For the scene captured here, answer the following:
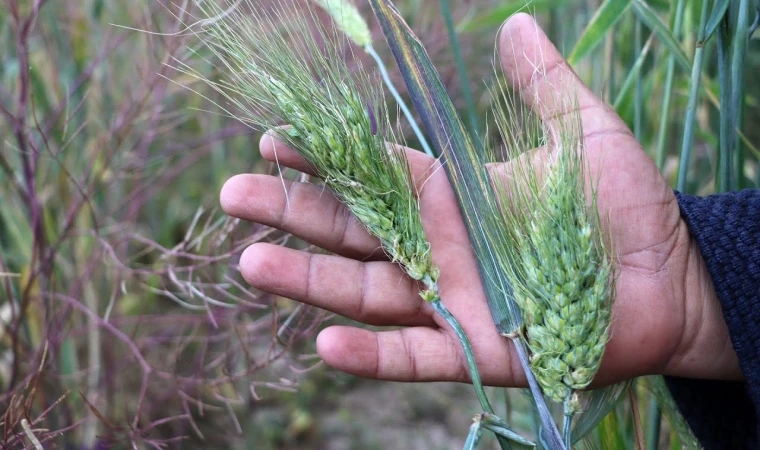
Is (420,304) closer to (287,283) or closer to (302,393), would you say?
(287,283)

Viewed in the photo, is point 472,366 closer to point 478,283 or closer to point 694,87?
point 478,283

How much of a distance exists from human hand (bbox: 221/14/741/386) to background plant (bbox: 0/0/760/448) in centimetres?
7

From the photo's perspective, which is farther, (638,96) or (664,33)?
(638,96)

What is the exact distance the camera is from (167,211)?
181 cm

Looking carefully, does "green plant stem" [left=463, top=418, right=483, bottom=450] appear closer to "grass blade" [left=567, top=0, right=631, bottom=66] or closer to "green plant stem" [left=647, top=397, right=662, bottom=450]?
"green plant stem" [left=647, top=397, right=662, bottom=450]

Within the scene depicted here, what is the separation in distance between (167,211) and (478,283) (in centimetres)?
120

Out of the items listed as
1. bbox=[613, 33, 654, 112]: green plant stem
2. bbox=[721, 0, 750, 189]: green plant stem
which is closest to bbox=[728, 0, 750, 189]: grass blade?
bbox=[721, 0, 750, 189]: green plant stem

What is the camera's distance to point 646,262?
2.75ft

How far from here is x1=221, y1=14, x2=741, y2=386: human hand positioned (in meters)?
0.81

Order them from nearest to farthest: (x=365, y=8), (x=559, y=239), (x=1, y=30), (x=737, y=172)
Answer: (x=559, y=239) → (x=737, y=172) → (x=1, y=30) → (x=365, y=8)

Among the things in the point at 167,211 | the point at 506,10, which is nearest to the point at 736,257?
the point at 506,10

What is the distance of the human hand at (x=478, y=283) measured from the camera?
81 centimetres

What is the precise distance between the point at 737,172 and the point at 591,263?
0.40 metres

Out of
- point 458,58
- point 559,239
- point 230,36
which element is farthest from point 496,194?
point 230,36
